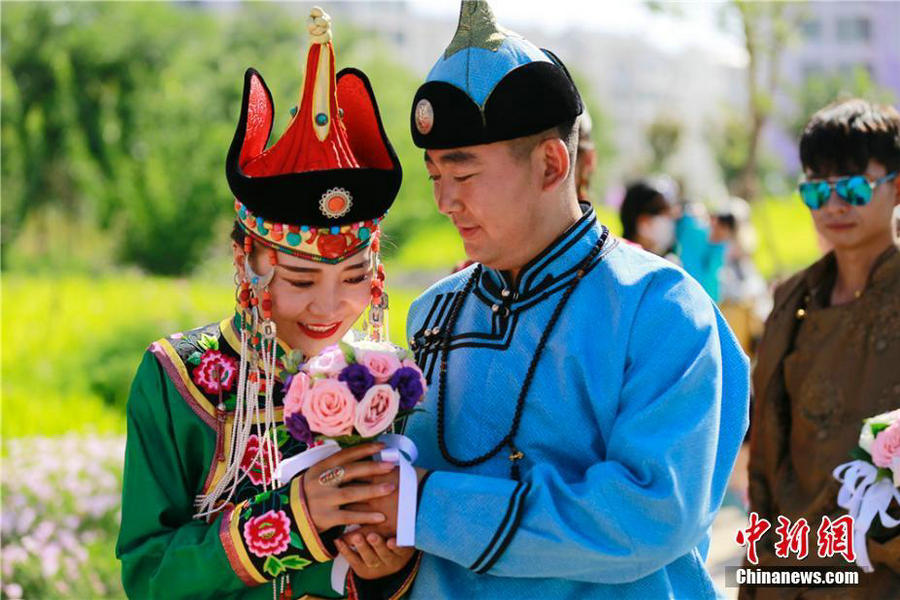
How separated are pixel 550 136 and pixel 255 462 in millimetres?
1040

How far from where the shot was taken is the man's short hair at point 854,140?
13.8 ft

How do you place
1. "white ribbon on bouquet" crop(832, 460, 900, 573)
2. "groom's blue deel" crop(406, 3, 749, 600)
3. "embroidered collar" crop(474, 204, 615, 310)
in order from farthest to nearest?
"white ribbon on bouquet" crop(832, 460, 900, 573) → "embroidered collar" crop(474, 204, 615, 310) → "groom's blue deel" crop(406, 3, 749, 600)

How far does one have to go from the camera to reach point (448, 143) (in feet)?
8.59

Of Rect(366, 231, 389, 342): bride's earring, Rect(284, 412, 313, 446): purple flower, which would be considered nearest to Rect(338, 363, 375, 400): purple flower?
Rect(284, 412, 313, 446): purple flower

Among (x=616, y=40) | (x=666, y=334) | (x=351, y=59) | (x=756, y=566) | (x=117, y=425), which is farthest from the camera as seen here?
(x=616, y=40)

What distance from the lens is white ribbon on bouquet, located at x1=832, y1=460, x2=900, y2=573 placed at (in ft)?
11.9

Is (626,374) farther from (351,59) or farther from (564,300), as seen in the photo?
(351,59)

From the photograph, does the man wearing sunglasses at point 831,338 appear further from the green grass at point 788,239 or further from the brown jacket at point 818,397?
the green grass at point 788,239

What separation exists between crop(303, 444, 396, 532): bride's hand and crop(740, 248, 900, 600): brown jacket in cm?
191

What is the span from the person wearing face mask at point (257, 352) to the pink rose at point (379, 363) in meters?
0.28

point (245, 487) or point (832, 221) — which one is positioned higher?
point (832, 221)

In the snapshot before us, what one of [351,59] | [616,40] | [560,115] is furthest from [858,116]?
[616,40]

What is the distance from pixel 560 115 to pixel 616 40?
7379cm

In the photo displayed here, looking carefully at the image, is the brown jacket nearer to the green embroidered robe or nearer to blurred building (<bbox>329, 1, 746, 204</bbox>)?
the green embroidered robe
